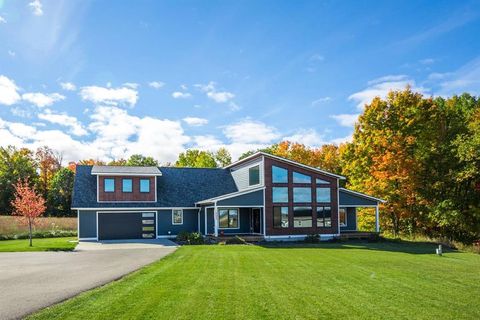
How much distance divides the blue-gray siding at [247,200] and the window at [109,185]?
8984 millimetres

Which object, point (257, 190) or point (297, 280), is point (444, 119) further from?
point (297, 280)

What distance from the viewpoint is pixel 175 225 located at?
3297 centimetres

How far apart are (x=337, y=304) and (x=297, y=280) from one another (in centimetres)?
308

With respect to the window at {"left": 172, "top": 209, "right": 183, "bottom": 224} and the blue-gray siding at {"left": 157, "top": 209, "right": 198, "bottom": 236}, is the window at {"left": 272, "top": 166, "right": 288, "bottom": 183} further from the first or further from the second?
the window at {"left": 172, "top": 209, "right": 183, "bottom": 224}

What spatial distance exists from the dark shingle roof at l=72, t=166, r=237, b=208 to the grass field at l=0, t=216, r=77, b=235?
7.25 m

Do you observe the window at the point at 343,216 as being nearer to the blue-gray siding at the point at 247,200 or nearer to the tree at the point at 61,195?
the blue-gray siding at the point at 247,200

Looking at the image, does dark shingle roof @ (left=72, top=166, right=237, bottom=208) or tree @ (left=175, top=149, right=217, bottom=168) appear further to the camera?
tree @ (left=175, top=149, right=217, bottom=168)

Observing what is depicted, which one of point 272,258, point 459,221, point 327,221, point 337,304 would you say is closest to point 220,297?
point 337,304

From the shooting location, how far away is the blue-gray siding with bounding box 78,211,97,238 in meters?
30.9

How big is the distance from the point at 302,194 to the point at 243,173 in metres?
5.78

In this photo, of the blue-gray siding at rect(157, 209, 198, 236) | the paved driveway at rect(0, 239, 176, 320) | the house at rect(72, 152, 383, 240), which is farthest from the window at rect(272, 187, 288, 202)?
the paved driveway at rect(0, 239, 176, 320)

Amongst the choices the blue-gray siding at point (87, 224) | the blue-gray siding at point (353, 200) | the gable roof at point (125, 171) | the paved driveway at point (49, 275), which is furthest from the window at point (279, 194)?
the blue-gray siding at point (87, 224)

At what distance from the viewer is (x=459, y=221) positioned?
111 feet

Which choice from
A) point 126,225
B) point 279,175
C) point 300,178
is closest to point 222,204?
point 279,175
